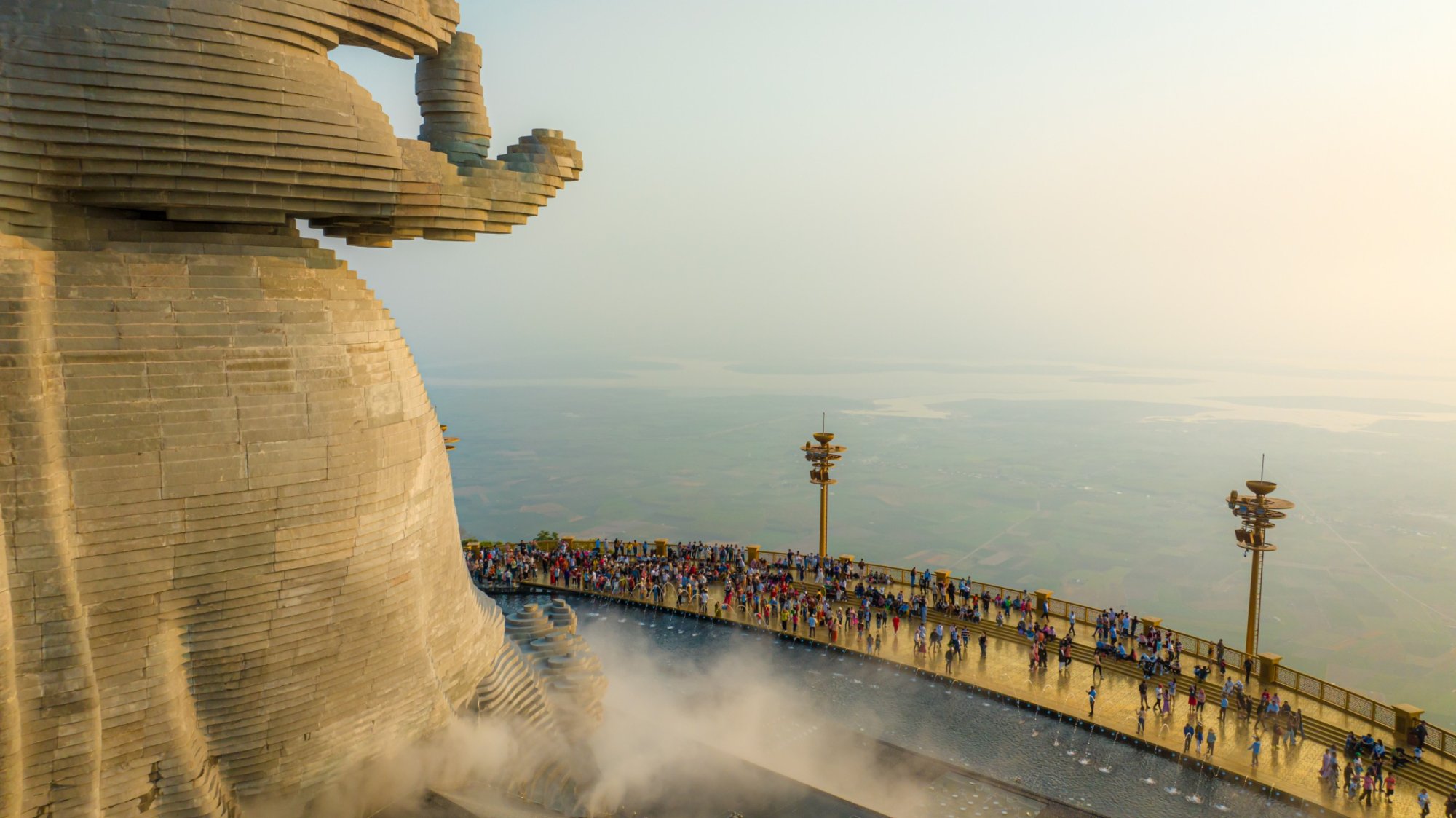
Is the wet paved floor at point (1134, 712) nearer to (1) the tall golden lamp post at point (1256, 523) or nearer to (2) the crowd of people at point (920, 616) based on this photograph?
(2) the crowd of people at point (920, 616)

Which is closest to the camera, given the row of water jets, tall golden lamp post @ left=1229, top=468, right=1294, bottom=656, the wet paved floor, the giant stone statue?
the giant stone statue

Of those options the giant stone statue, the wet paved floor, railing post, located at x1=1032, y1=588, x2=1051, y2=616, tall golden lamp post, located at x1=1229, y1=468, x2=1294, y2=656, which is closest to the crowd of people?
railing post, located at x1=1032, y1=588, x2=1051, y2=616

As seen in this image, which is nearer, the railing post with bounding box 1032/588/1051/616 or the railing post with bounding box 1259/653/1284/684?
the railing post with bounding box 1259/653/1284/684

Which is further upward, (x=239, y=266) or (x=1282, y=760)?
(x=239, y=266)

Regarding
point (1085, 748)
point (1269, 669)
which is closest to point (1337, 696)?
point (1269, 669)

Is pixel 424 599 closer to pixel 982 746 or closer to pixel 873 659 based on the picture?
pixel 982 746

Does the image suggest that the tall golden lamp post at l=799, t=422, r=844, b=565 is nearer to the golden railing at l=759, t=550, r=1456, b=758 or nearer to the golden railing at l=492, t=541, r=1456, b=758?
the golden railing at l=492, t=541, r=1456, b=758

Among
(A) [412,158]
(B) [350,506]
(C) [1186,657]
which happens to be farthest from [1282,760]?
(A) [412,158]

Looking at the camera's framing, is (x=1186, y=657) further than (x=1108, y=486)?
No
